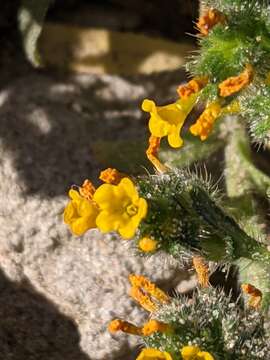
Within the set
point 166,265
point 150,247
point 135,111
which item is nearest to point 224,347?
point 150,247

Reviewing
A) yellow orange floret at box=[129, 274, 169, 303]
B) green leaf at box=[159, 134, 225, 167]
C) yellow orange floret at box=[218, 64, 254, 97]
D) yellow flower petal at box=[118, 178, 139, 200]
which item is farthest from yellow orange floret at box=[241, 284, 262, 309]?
green leaf at box=[159, 134, 225, 167]

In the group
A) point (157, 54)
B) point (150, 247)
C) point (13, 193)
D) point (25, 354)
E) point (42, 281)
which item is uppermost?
point (150, 247)

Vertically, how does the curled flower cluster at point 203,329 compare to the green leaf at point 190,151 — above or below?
above

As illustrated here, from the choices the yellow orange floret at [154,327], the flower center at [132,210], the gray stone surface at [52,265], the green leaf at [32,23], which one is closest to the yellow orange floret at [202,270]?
the yellow orange floret at [154,327]

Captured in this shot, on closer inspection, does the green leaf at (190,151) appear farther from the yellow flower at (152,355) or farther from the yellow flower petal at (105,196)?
the yellow flower at (152,355)

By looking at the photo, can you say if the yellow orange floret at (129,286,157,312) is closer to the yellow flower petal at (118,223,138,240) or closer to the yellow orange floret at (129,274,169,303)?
the yellow orange floret at (129,274,169,303)

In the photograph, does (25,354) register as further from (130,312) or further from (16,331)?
(130,312)
